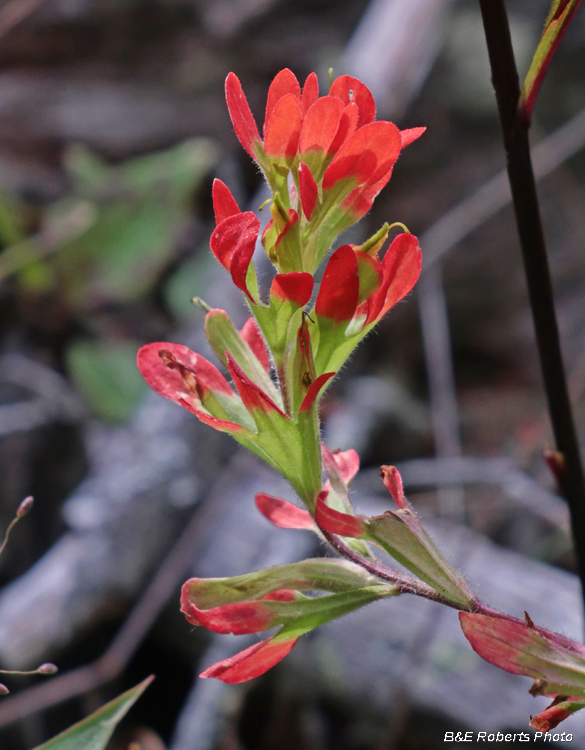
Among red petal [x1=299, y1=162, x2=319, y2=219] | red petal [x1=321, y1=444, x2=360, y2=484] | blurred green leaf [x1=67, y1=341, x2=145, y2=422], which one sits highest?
red petal [x1=299, y1=162, x2=319, y2=219]

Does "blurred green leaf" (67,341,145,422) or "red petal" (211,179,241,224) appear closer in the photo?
"red petal" (211,179,241,224)

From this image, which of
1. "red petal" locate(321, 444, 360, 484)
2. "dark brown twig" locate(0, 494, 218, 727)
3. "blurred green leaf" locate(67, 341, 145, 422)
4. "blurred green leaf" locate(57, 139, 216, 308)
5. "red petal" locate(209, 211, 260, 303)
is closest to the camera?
"red petal" locate(209, 211, 260, 303)

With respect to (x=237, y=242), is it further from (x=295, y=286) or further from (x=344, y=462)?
(x=344, y=462)

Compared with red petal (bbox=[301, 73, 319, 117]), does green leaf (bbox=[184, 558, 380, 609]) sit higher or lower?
lower

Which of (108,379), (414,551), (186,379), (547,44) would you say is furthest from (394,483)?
(108,379)

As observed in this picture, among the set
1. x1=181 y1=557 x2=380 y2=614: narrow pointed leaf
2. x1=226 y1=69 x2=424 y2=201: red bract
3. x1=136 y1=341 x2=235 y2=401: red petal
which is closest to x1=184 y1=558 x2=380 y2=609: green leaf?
x1=181 y1=557 x2=380 y2=614: narrow pointed leaf

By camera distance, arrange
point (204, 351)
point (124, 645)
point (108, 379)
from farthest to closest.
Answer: point (108, 379)
point (204, 351)
point (124, 645)

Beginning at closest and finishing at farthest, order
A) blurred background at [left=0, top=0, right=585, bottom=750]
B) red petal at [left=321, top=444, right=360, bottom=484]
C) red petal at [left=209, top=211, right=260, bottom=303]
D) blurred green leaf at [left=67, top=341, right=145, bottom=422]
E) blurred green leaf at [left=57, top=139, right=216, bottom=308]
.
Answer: red petal at [left=209, top=211, right=260, bottom=303] → red petal at [left=321, top=444, right=360, bottom=484] → blurred background at [left=0, top=0, right=585, bottom=750] → blurred green leaf at [left=67, top=341, right=145, bottom=422] → blurred green leaf at [left=57, top=139, right=216, bottom=308]

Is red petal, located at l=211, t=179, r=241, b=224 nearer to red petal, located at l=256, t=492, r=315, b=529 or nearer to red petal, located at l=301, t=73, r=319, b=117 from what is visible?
red petal, located at l=301, t=73, r=319, b=117
